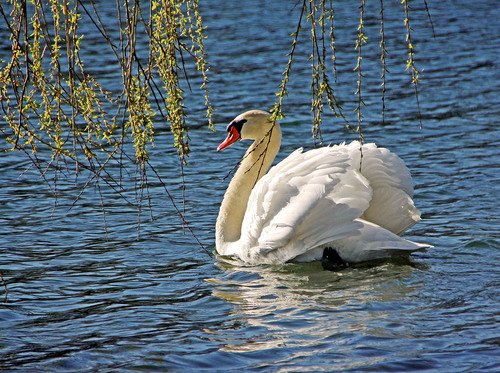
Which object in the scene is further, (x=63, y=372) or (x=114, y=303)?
(x=114, y=303)

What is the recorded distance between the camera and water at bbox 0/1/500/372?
6176mm

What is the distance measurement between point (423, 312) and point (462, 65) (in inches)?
377

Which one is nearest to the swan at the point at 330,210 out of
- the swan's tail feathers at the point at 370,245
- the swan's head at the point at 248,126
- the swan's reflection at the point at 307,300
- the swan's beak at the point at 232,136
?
the swan's tail feathers at the point at 370,245

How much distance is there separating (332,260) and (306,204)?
2.13 ft

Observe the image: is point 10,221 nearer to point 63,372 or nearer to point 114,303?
point 114,303

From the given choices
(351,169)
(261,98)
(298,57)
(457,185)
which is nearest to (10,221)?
(351,169)

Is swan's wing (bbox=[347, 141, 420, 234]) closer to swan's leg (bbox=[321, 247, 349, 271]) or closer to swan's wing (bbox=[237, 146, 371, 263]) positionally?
swan's wing (bbox=[237, 146, 371, 263])

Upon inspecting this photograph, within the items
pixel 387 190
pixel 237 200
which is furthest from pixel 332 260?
pixel 237 200

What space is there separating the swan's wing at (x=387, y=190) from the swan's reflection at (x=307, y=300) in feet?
1.37

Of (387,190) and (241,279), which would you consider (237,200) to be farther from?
(387,190)

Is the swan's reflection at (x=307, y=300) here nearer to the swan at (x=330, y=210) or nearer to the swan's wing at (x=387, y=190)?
the swan at (x=330, y=210)

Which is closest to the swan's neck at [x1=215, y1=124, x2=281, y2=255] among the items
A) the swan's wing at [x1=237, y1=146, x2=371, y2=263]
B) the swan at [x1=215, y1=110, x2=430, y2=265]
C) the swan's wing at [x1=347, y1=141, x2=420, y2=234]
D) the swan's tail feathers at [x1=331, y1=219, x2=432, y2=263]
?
the swan at [x1=215, y1=110, x2=430, y2=265]

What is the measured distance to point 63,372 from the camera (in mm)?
5957

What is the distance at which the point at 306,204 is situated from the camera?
7.74 metres
